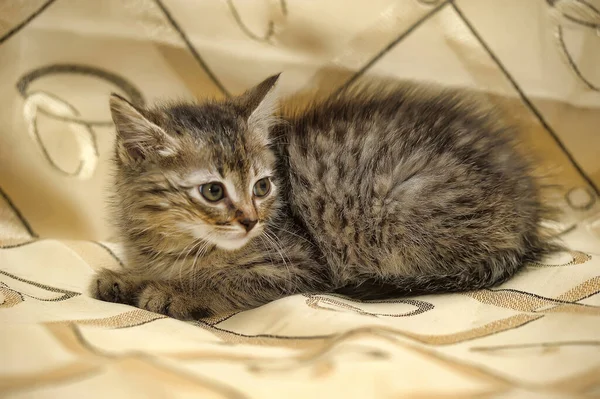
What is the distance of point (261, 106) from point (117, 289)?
21.4 inches

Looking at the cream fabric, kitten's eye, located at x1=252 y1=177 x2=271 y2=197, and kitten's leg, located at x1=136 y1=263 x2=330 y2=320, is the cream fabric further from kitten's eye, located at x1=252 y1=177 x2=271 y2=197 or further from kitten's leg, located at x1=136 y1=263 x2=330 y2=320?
kitten's eye, located at x1=252 y1=177 x2=271 y2=197

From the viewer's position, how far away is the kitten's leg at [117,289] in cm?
129

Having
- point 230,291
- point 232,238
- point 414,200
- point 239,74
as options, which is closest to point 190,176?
point 232,238

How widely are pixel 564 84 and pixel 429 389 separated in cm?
130

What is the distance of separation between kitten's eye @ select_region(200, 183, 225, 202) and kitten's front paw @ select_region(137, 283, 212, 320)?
223 millimetres

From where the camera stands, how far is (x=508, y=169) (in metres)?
1.38

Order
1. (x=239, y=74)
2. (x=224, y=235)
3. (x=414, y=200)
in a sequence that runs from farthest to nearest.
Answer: (x=239, y=74) < (x=414, y=200) < (x=224, y=235)

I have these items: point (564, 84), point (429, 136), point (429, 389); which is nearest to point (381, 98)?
point (429, 136)

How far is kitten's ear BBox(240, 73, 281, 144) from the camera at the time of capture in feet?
4.50

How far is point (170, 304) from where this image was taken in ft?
4.00

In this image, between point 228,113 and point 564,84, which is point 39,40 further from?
point 564,84

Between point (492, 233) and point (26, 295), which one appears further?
point (492, 233)

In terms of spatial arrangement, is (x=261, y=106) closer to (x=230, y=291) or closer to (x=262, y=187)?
(x=262, y=187)

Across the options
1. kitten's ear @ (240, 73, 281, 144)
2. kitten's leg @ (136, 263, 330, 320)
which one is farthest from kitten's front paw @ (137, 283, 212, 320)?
kitten's ear @ (240, 73, 281, 144)
